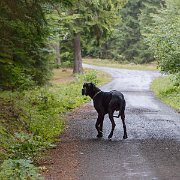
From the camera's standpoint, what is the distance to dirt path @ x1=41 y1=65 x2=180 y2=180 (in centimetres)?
753

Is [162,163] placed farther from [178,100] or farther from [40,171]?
[178,100]

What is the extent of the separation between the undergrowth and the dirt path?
45 cm

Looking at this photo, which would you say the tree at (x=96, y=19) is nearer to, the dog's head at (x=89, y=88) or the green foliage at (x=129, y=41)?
the dog's head at (x=89, y=88)

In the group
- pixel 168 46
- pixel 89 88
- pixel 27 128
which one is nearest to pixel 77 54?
pixel 168 46

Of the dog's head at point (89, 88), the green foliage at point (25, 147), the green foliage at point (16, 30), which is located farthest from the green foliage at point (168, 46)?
the green foliage at point (25, 147)

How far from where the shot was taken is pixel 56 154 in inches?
361

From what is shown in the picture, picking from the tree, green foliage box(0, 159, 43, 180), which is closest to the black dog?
green foliage box(0, 159, 43, 180)

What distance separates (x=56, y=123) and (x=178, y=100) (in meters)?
8.82

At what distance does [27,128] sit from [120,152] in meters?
3.42

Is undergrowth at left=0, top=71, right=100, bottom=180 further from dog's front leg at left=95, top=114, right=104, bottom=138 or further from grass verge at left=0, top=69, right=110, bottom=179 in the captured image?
dog's front leg at left=95, top=114, right=104, bottom=138

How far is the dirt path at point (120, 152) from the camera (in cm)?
753

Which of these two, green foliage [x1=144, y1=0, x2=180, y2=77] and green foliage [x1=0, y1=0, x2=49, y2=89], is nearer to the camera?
green foliage [x1=0, y1=0, x2=49, y2=89]

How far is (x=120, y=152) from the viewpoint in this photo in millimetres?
9219

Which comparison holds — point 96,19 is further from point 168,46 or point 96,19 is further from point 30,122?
point 30,122
